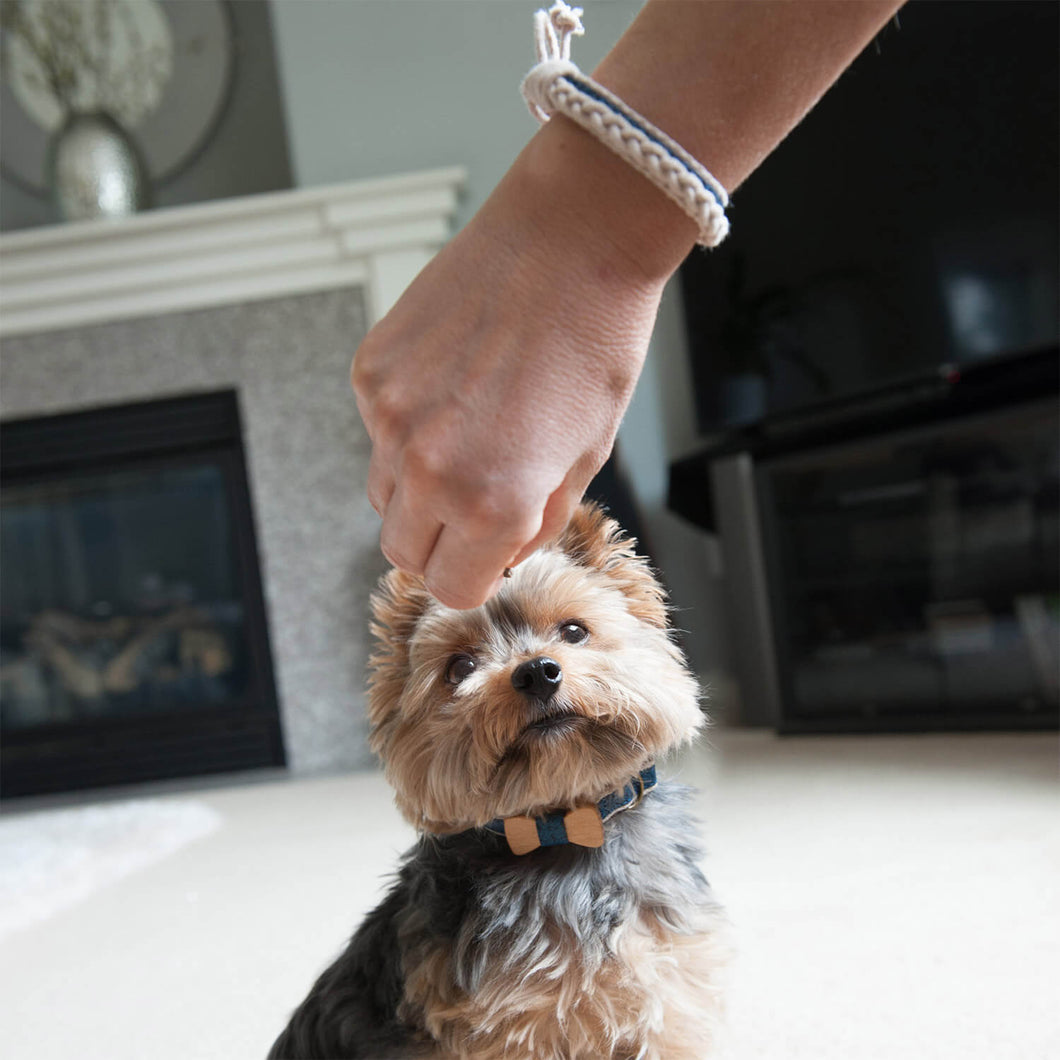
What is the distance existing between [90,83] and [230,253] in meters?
0.94

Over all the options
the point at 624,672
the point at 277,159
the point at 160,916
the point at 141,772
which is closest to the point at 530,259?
the point at 624,672

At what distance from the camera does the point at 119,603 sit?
10.4 feet

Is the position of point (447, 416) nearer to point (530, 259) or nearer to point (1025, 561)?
point (530, 259)

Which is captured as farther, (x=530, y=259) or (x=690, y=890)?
(x=690, y=890)

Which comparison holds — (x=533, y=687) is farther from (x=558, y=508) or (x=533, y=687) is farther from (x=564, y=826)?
(x=558, y=508)

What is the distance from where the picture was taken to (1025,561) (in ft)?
7.65

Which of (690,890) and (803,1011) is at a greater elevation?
(690,890)

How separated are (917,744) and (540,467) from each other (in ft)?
7.12

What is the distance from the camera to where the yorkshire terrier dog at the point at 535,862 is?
28.2 inches

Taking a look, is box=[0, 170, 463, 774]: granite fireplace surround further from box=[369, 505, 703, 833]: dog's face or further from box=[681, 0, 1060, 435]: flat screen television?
box=[369, 505, 703, 833]: dog's face

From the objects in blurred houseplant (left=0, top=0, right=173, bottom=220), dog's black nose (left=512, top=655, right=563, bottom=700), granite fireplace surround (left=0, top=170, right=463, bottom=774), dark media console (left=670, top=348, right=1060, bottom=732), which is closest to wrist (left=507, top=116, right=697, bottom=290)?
dog's black nose (left=512, top=655, right=563, bottom=700)

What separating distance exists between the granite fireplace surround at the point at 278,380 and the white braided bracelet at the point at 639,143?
2.65 meters

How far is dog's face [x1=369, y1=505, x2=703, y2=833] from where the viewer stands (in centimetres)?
75

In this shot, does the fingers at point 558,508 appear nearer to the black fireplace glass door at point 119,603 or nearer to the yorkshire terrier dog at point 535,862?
the yorkshire terrier dog at point 535,862
